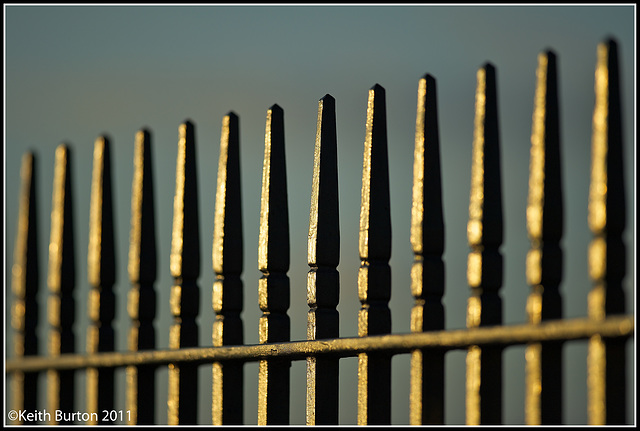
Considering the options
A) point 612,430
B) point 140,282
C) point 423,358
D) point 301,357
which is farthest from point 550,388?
point 140,282

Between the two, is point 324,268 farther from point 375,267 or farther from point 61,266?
point 61,266

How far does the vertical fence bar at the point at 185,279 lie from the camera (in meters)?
3.70

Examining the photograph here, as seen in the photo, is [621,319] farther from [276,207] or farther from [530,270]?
[276,207]

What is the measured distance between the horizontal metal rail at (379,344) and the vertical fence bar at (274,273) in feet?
0.29

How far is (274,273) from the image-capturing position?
10.9 ft

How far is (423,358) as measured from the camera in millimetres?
2650

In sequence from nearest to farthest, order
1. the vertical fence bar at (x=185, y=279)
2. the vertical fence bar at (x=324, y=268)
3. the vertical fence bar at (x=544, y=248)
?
the vertical fence bar at (x=544, y=248) < the vertical fence bar at (x=324, y=268) < the vertical fence bar at (x=185, y=279)

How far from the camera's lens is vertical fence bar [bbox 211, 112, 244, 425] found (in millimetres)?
3480

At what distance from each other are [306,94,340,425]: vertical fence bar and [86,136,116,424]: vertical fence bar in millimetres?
1475

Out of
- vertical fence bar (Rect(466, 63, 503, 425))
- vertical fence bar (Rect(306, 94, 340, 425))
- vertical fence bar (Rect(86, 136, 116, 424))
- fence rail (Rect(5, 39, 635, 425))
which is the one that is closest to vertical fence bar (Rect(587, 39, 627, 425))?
fence rail (Rect(5, 39, 635, 425))

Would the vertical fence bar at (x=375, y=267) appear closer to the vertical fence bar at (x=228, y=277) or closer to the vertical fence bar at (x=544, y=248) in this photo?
the vertical fence bar at (x=544, y=248)

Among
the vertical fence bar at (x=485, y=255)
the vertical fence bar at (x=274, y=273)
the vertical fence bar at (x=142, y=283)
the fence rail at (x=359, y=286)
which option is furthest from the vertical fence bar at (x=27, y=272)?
the vertical fence bar at (x=485, y=255)

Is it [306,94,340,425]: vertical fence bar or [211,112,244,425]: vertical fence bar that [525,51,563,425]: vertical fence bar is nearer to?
[306,94,340,425]: vertical fence bar

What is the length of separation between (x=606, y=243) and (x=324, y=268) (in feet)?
3.74
